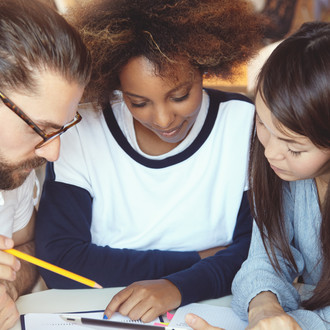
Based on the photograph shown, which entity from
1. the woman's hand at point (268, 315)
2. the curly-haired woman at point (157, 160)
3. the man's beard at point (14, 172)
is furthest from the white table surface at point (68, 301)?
the man's beard at point (14, 172)

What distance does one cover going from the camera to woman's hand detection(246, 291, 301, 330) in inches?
36.8

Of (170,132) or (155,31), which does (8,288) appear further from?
(155,31)

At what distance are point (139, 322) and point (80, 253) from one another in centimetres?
28

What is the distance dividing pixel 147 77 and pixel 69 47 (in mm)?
235

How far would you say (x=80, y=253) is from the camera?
4.15ft

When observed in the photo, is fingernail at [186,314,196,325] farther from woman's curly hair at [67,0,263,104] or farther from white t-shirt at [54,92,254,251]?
woman's curly hair at [67,0,263,104]

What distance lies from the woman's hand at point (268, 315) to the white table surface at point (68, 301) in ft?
0.44

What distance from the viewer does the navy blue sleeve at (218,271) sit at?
45.3 inches

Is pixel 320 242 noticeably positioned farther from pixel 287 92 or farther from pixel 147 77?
pixel 147 77

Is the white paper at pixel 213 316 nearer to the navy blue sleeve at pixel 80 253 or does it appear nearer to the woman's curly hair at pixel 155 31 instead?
the navy blue sleeve at pixel 80 253

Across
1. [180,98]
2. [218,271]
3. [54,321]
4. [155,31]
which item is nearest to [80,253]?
[54,321]

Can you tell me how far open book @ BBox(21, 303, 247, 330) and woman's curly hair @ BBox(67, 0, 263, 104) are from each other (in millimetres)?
560

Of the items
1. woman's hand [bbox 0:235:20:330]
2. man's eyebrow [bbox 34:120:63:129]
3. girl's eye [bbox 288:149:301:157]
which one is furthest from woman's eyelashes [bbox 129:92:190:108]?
woman's hand [bbox 0:235:20:330]

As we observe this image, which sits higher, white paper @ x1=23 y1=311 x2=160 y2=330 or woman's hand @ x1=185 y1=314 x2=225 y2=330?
woman's hand @ x1=185 y1=314 x2=225 y2=330
